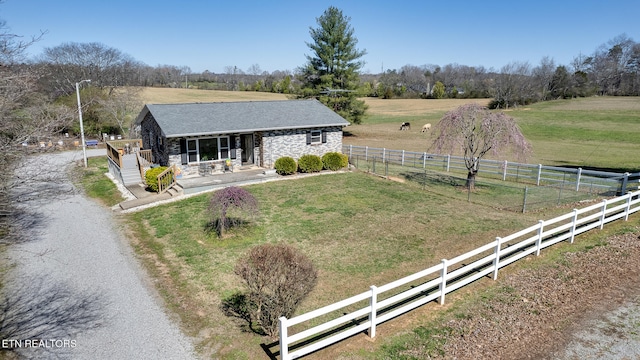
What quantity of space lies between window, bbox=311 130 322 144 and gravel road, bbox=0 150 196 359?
1369cm

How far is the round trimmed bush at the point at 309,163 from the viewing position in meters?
24.2

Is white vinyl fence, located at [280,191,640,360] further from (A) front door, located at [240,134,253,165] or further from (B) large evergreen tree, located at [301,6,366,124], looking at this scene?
(B) large evergreen tree, located at [301,6,366,124]

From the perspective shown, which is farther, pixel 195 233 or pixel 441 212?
pixel 441 212

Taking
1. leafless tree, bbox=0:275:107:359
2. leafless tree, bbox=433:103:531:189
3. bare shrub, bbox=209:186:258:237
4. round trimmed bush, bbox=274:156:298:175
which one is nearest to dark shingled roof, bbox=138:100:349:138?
round trimmed bush, bbox=274:156:298:175

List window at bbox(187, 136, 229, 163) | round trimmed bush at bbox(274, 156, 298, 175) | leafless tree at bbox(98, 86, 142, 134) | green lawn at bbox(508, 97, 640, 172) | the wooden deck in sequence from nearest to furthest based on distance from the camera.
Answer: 1. the wooden deck
2. window at bbox(187, 136, 229, 163)
3. round trimmed bush at bbox(274, 156, 298, 175)
4. green lawn at bbox(508, 97, 640, 172)
5. leafless tree at bbox(98, 86, 142, 134)

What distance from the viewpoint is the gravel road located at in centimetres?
802

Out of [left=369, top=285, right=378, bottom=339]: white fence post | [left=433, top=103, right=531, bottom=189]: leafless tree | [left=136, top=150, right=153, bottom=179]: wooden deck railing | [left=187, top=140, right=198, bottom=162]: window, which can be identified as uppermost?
[left=433, top=103, right=531, bottom=189]: leafless tree

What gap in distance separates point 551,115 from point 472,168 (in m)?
48.1

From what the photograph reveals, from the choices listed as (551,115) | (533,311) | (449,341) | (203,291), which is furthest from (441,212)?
(551,115)

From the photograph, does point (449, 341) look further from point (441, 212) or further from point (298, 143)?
point (298, 143)

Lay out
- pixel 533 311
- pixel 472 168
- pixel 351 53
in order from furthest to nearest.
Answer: pixel 351 53 < pixel 472 168 < pixel 533 311

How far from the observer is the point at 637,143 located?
1513 inches

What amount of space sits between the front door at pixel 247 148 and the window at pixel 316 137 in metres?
4.04

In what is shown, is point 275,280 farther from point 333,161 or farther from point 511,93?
point 511,93
